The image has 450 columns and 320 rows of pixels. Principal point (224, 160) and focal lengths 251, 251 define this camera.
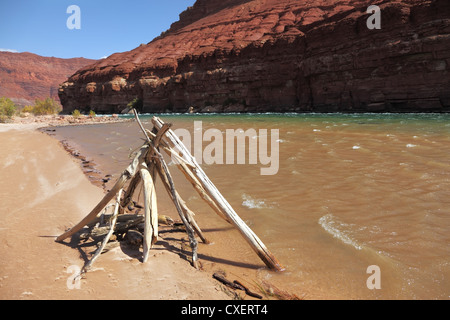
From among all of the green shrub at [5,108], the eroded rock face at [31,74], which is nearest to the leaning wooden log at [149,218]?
the green shrub at [5,108]

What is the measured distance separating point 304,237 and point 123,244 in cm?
233

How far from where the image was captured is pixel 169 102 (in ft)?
191

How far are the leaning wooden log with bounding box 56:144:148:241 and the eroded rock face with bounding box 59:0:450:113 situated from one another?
33637 millimetres

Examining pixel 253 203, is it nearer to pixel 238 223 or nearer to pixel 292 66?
pixel 238 223

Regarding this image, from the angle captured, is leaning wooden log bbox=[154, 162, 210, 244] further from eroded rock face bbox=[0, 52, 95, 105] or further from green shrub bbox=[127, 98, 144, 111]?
eroded rock face bbox=[0, 52, 95, 105]

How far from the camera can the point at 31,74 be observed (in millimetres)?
157875

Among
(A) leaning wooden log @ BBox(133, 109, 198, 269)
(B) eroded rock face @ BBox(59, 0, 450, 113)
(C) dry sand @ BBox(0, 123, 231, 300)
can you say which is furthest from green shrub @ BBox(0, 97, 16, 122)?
(A) leaning wooden log @ BBox(133, 109, 198, 269)

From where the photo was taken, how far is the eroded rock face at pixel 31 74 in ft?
462

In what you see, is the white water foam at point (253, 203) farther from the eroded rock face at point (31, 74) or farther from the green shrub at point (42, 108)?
the eroded rock face at point (31, 74)

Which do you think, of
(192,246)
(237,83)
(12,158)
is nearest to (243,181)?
(192,246)

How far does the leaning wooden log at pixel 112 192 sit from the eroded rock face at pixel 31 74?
159m

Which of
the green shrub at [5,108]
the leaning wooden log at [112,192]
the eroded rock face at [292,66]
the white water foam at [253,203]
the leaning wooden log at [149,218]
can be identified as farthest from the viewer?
the green shrub at [5,108]

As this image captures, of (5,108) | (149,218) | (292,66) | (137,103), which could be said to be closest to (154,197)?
(149,218)

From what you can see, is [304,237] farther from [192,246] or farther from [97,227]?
[97,227]
